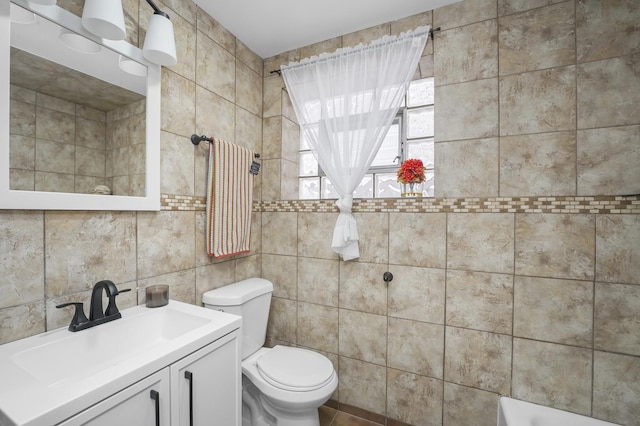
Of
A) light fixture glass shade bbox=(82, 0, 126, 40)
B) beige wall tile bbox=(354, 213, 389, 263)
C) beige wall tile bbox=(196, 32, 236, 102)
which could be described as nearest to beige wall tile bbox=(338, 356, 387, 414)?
beige wall tile bbox=(354, 213, 389, 263)

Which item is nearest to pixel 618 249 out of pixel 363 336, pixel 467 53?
pixel 467 53

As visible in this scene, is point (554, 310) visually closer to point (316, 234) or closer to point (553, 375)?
point (553, 375)

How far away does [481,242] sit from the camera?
1.48m

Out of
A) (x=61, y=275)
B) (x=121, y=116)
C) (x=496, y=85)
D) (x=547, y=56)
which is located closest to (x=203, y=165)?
(x=121, y=116)

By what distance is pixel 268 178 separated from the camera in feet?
6.89

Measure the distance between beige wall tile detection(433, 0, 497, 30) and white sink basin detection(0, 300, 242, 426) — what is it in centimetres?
192

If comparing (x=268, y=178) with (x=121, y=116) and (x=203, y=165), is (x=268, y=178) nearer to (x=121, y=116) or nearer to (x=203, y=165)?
(x=203, y=165)

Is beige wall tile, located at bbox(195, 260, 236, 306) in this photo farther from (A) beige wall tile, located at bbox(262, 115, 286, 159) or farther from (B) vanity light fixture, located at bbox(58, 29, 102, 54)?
(B) vanity light fixture, located at bbox(58, 29, 102, 54)

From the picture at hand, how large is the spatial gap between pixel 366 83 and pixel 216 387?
1765 mm

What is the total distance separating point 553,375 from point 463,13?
1.94m

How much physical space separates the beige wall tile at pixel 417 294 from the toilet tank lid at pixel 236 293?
2.66ft

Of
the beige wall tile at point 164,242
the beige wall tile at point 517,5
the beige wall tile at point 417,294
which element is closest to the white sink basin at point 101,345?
the beige wall tile at point 164,242

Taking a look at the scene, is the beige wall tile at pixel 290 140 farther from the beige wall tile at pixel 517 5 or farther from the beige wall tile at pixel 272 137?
the beige wall tile at pixel 517 5

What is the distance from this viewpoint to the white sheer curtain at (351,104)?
1.64 meters
